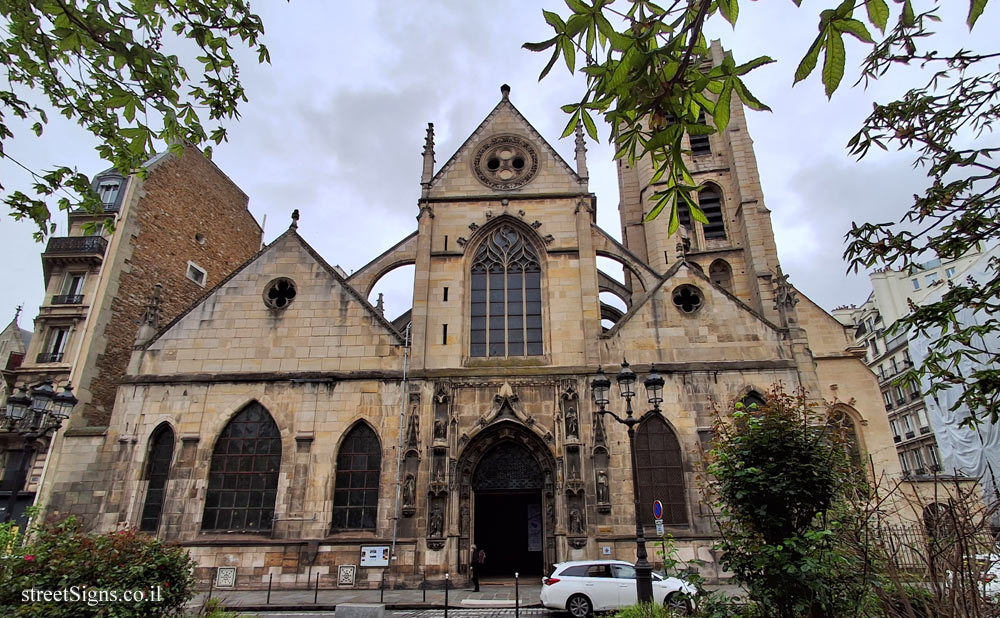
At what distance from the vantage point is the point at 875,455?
1775 cm

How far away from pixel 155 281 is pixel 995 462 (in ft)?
130

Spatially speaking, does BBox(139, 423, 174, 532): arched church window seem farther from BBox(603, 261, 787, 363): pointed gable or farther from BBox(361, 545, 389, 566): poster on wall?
BBox(603, 261, 787, 363): pointed gable

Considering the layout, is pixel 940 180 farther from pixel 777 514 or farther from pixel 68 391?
pixel 68 391

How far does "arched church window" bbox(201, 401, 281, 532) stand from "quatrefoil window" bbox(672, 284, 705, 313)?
41.8ft

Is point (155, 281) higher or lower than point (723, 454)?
higher

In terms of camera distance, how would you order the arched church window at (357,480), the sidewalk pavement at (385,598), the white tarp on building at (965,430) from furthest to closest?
the white tarp on building at (965,430) < the arched church window at (357,480) < the sidewalk pavement at (385,598)

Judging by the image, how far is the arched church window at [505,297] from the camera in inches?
691

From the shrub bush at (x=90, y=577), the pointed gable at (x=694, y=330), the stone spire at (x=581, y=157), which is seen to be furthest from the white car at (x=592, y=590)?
the stone spire at (x=581, y=157)

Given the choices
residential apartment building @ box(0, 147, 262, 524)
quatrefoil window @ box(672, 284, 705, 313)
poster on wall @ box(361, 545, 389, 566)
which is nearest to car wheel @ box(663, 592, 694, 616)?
poster on wall @ box(361, 545, 389, 566)

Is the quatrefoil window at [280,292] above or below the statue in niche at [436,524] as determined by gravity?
above

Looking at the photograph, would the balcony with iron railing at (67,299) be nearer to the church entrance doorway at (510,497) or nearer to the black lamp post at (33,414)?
the black lamp post at (33,414)

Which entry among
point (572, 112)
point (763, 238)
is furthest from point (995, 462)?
point (572, 112)

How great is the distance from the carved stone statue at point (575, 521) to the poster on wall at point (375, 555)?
193 inches

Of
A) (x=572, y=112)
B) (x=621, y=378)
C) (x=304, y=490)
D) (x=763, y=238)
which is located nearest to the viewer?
(x=572, y=112)
